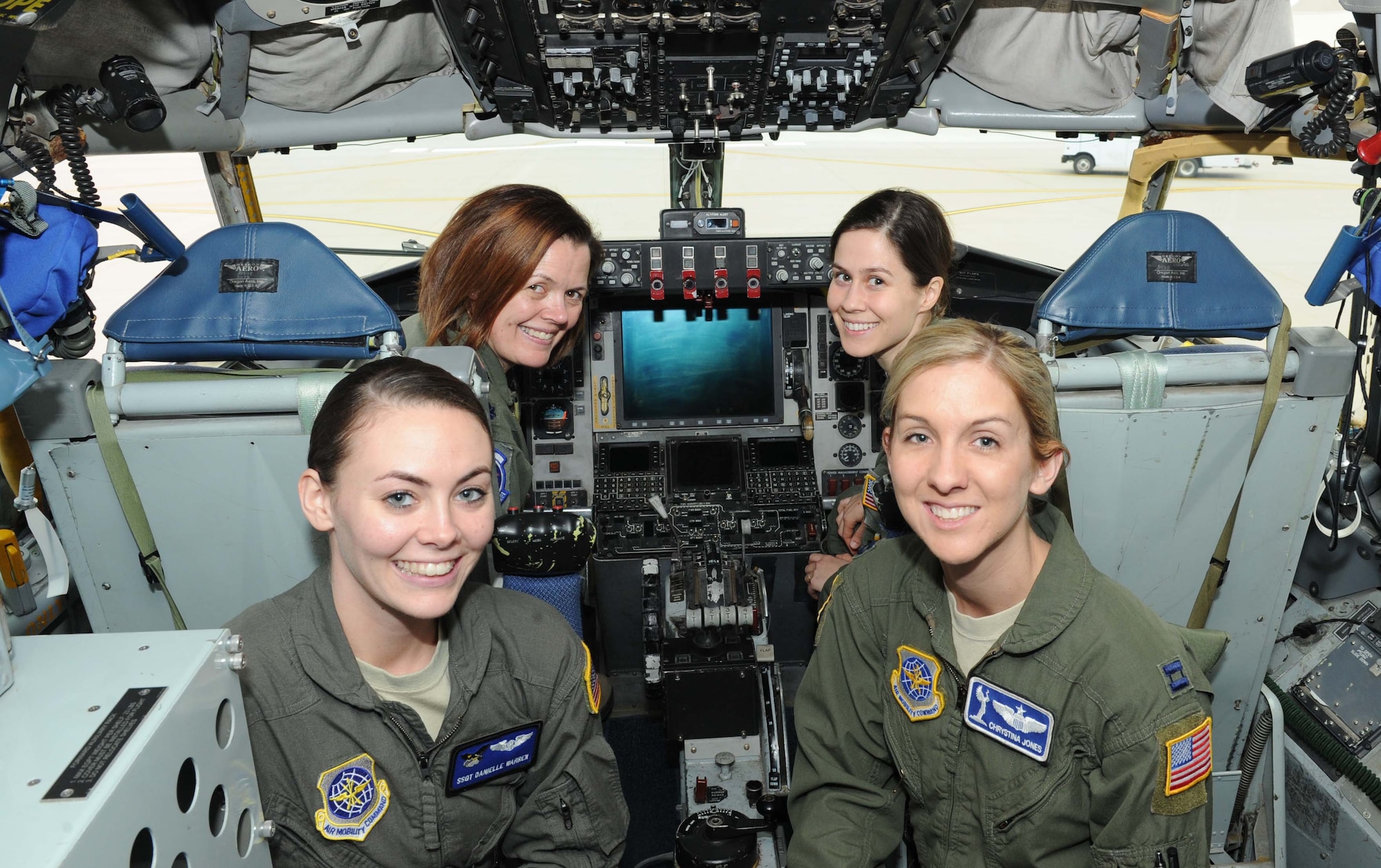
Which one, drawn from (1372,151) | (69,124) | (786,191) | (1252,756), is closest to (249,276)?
(69,124)

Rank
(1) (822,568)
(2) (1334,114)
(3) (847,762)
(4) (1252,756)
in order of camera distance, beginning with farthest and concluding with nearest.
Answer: (1) (822,568) → (2) (1334,114) → (4) (1252,756) → (3) (847,762)

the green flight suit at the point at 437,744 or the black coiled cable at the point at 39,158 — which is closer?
the green flight suit at the point at 437,744

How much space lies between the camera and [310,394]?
185cm

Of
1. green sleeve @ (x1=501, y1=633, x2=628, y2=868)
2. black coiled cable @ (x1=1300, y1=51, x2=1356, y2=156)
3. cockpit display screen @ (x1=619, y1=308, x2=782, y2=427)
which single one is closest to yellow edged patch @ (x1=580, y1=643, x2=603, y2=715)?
green sleeve @ (x1=501, y1=633, x2=628, y2=868)

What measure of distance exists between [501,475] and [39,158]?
148 cm

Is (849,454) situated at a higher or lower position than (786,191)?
lower

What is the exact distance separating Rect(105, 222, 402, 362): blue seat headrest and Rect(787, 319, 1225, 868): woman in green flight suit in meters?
1.12

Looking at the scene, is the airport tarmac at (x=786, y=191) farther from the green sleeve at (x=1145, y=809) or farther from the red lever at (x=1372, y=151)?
the green sleeve at (x=1145, y=809)

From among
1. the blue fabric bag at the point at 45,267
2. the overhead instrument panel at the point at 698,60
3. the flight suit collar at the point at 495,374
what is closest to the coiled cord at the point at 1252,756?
the flight suit collar at the point at 495,374

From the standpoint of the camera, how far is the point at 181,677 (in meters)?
1.22

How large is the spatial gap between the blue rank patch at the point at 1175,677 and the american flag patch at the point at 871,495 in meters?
0.97

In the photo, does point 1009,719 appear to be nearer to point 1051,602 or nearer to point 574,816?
point 1051,602

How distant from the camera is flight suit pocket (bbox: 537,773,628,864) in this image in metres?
1.66

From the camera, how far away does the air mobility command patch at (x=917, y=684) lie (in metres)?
1.68
